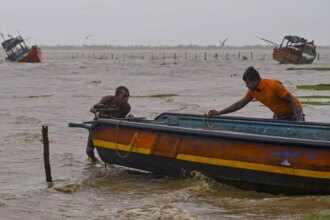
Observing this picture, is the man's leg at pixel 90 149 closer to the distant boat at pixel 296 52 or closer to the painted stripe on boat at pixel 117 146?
the painted stripe on boat at pixel 117 146

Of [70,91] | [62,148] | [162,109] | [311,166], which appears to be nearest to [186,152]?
[311,166]

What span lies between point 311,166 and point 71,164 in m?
5.19

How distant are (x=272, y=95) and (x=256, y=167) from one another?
1.23m

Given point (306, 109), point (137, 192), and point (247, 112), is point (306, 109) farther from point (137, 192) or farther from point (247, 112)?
point (137, 192)

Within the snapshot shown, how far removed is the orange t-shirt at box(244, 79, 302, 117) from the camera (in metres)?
8.98

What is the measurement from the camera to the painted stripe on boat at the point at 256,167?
794cm

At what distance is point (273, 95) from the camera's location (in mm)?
9094

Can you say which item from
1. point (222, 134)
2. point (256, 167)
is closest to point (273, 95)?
point (222, 134)

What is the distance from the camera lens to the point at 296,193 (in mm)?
8258

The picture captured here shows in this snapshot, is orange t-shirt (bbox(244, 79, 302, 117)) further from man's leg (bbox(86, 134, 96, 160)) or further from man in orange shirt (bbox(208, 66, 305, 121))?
man's leg (bbox(86, 134, 96, 160))

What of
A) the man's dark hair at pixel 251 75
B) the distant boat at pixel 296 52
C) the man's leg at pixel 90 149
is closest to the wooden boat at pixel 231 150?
the man's leg at pixel 90 149

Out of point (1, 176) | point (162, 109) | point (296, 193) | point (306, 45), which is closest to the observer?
point (296, 193)

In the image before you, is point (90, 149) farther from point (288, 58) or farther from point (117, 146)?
point (288, 58)

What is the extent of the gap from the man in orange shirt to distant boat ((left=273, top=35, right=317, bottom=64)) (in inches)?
1878
